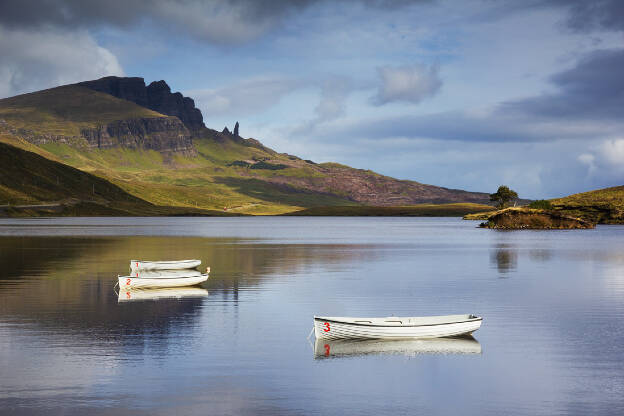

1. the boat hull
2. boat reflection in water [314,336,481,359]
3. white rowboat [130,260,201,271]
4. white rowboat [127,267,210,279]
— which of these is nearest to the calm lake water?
boat reflection in water [314,336,481,359]

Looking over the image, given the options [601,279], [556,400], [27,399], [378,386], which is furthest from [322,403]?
[601,279]

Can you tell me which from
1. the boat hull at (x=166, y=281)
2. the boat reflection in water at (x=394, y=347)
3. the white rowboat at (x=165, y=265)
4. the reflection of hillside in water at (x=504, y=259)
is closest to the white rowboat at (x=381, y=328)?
the boat reflection in water at (x=394, y=347)

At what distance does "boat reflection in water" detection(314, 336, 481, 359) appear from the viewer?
30.0 metres

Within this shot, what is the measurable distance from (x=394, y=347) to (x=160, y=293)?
85.3ft

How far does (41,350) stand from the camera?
2970 cm

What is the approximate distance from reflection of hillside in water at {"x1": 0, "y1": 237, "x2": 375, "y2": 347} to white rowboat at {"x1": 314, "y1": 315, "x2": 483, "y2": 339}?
8.49m

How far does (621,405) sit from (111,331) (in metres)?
23.5

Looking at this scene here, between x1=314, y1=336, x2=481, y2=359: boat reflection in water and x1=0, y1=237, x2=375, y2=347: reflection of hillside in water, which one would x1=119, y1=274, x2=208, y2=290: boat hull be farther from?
x1=314, y1=336, x2=481, y2=359: boat reflection in water

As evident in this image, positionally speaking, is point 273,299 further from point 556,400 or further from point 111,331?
point 556,400

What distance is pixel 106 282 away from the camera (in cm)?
5722

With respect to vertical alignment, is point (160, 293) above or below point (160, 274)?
below

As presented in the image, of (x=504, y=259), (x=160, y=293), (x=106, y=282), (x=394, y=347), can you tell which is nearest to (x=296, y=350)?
(x=394, y=347)

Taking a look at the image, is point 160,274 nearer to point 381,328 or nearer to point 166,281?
point 166,281

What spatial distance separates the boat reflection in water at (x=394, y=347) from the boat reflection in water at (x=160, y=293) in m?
20.1
